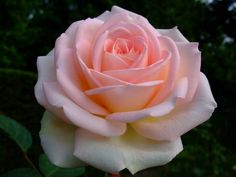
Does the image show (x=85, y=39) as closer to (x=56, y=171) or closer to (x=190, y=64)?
(x=190, y=64)

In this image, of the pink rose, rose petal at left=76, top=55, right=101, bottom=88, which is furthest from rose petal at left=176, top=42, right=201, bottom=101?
rose petal at left=76, top=55, right=101, bottom=88

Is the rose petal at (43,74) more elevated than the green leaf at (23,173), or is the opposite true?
the rose petal at (43,74)

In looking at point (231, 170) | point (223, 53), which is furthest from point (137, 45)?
point (223, 53)

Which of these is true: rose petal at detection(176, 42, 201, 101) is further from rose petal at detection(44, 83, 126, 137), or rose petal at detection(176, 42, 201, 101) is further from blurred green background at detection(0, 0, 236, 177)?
blurred green background at detection(0, 0, 236, 177)

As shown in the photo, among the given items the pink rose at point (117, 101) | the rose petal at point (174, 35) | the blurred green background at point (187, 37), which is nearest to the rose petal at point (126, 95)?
the pink rose at point (117, 101)

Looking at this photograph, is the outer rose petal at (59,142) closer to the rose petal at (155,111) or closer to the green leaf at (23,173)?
the rose petal at (155,111)

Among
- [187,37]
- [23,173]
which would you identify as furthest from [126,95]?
[187,37]
